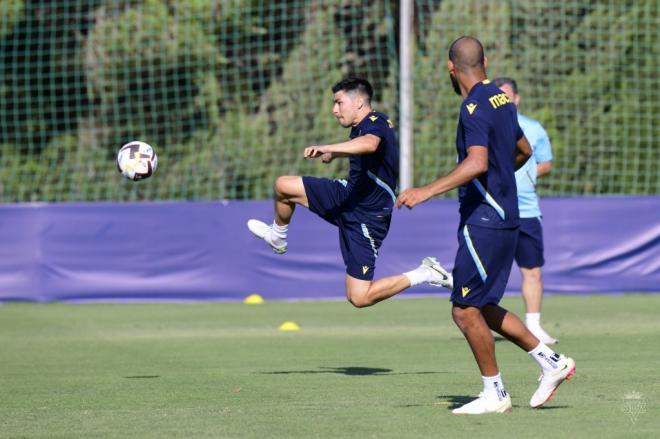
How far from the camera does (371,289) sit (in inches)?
Answer: 374

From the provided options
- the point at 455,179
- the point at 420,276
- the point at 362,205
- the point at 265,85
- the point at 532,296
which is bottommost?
the point at 265,85

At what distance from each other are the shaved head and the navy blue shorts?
915 millimetres

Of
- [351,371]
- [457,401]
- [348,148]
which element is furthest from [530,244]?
[457,401]

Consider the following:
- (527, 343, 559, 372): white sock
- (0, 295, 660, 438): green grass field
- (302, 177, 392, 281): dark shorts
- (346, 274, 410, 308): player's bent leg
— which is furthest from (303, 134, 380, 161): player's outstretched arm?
(527, 343, 559, 372): white sock

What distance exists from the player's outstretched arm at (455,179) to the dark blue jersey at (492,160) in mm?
137

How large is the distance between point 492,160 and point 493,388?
1.27m

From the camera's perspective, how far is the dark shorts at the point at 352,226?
9531 millimetres

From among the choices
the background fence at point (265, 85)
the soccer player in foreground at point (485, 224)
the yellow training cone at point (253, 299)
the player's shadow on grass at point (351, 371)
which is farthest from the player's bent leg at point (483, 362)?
the background fence at point (265, 85)

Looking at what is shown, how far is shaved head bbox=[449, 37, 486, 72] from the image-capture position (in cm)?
714

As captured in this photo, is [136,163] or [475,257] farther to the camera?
[136,163]

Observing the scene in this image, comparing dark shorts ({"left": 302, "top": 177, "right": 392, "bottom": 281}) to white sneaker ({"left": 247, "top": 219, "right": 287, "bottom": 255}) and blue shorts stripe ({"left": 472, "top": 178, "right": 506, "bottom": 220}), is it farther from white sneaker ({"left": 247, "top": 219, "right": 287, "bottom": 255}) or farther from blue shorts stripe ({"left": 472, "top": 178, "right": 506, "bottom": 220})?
blue shorts stripe ({"left": 472, "top": 178, "right": 506, "bottom": 220})

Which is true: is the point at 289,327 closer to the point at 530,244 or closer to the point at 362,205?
the point at 530,244

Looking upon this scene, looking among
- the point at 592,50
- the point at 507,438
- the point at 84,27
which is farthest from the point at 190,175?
the point at 507,438

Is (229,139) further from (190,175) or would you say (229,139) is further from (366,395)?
(366,395)
